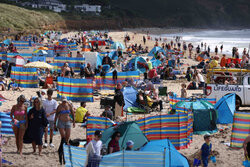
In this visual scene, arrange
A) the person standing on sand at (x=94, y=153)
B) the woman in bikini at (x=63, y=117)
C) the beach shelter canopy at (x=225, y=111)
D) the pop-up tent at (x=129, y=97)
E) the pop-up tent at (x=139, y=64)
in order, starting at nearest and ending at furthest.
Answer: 1. the person standing on sand at (x=94, y=153)
2. the woman in bikini at (x=63, y=117)
3. the beach shelter canopy at (x=225, y=111)
4. the pop-up tent at (x=129, y=97)
5. the pop-up tent at (x=139, y=64)

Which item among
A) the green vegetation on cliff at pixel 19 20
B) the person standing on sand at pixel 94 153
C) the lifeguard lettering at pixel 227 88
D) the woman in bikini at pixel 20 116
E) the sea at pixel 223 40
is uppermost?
the green vegetation on cliff at pixel 19 20

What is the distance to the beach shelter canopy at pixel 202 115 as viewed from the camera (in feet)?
36.3

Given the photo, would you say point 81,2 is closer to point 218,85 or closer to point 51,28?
point 51,28

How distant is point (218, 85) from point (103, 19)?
11432cm

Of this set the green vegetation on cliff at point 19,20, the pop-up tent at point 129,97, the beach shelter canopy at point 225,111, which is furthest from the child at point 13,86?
the green vegetation on cliff at point 19,20

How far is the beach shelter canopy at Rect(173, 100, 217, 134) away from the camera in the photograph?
36.3 feet

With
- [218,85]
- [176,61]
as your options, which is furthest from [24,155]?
[176,61]

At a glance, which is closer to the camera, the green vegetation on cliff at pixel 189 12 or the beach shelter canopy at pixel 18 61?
the beach shelter canopy at pixel 18 61

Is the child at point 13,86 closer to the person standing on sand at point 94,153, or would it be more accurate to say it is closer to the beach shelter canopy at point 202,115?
the beach shelter canopy at point 202,115

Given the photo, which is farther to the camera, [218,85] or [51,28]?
[51,28]

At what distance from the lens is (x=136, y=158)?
5.98m

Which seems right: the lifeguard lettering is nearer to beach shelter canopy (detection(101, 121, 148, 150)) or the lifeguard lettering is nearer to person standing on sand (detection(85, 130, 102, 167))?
beach shelter canopy (detection(101, 121, 148, 150))

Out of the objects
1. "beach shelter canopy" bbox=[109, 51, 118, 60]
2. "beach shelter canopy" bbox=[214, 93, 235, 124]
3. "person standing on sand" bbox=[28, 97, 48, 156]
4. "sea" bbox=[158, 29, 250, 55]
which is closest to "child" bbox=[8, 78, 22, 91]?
"beach shelter canopy" bbox=[214, 93, 235, 124]

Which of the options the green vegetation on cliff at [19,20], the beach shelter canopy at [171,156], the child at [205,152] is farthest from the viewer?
the green vegetation on cliff at [19,20]
